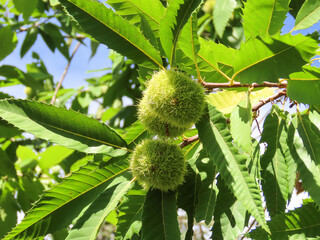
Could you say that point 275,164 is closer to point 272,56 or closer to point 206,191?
point 206,191

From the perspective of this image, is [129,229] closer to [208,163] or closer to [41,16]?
[208,163]

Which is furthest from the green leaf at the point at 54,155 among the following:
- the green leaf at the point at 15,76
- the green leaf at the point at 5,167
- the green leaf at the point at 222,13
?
the green leaf at the point at 222,13

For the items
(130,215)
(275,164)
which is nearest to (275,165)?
(275,164)

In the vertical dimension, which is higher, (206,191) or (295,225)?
(206,191)

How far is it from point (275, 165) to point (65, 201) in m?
0.74

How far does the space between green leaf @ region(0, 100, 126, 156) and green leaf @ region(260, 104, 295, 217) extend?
20.4 inches

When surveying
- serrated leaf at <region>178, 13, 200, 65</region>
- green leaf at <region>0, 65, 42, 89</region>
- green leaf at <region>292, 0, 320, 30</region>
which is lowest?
serrated leaf at <region>178, 13, 200, 65</region>

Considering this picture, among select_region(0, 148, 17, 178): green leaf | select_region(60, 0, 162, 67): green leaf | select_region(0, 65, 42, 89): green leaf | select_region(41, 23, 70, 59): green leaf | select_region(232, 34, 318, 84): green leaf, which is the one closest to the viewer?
select_region(232, 34, 318, 84): green leaf

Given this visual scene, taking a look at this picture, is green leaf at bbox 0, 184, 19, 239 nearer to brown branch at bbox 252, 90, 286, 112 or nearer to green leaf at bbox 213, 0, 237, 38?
brown branch at bbox 252, 90, 286, 112

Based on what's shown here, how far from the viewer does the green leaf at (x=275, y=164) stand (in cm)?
120

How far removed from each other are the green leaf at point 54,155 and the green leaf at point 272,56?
5.31 ft

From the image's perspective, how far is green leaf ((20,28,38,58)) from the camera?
3389 millimetres

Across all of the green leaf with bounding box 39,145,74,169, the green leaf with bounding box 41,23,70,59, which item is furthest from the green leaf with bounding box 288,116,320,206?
the green leaf with bounding box 41,23,70,59

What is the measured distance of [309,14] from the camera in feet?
3.98
